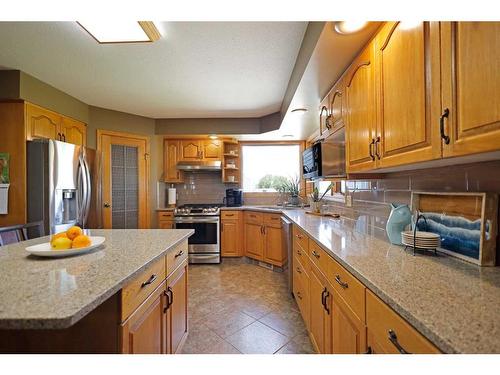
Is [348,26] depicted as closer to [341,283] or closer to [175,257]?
[341,283]

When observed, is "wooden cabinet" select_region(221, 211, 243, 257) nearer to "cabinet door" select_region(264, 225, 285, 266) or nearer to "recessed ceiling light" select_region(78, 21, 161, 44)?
"cabinet door" select_region(264, 225, 285, 266)

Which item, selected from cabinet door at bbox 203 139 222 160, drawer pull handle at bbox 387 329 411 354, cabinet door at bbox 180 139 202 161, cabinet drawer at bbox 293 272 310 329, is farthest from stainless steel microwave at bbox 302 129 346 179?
cabinet door at bbox 180 139 202 161

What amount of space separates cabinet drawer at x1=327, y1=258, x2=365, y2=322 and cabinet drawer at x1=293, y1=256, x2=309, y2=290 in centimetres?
58

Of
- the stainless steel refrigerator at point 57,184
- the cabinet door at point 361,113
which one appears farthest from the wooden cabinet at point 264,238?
the stainless steel refrigerator at point 57,184

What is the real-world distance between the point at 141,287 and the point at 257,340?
1178mm

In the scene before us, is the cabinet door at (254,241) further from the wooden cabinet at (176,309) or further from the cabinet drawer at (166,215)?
the wooden cabinet at (176,309)

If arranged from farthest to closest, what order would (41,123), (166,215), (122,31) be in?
(166,215) → (41,123) → (122,31)

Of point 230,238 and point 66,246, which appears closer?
point 66,246

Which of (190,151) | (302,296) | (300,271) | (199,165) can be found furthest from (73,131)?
(302,296)

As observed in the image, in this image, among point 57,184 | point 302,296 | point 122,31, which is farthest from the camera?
point 57,184

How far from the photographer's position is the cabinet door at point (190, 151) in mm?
3994

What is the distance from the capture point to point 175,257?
153cm

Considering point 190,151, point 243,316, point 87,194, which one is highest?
Result: point 190,151
